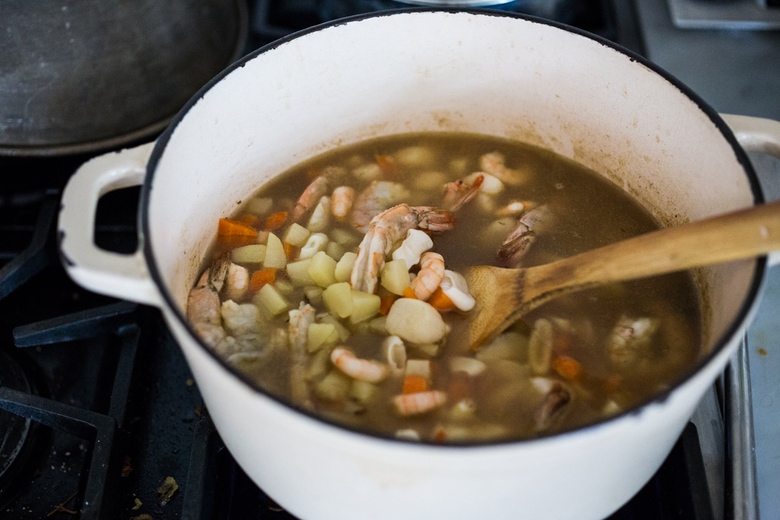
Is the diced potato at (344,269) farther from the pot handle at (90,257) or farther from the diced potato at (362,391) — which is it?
the pot handle at (90,257)

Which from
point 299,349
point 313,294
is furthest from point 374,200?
point 299,349

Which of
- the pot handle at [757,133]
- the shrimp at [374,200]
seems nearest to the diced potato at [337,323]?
the shrimp at [374,200]

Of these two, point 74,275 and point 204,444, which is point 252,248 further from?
point 74,275

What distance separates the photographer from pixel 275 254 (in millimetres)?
1388

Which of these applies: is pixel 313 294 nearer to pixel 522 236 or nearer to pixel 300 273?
pixel 300 273

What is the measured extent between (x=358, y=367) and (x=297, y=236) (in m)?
0.37

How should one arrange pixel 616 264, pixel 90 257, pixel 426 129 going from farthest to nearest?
pixel 426 129
pixel 616 264
pixel 90 257

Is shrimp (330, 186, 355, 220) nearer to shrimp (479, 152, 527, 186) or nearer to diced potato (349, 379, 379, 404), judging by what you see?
shrimp (479, 152, 527, 186)

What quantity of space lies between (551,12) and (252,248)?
0.93 meters

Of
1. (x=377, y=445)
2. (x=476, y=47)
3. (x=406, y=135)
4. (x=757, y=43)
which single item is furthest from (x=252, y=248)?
(x=757, y=43)

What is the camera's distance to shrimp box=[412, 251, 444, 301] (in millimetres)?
1267

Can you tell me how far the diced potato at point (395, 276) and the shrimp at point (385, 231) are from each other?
0.04ft

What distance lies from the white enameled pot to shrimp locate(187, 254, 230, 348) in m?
0.03

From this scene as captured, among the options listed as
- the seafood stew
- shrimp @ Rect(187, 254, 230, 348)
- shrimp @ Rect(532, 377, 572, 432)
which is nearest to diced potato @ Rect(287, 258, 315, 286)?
the seafood stew
